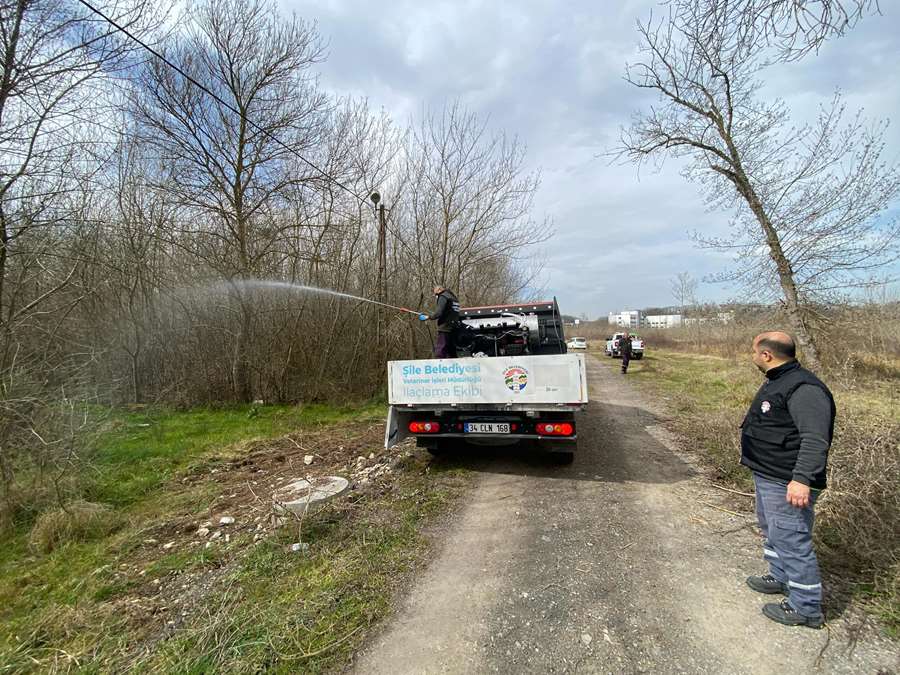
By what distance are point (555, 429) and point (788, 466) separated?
2.52m

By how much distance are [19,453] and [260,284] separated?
8.53 m

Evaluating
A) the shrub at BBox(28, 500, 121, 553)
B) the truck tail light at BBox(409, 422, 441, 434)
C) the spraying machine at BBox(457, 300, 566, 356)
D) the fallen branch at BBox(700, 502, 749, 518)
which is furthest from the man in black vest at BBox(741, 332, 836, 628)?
the shrub at BBox(28, 500, 121, 553)

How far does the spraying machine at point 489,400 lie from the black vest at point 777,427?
1878mm

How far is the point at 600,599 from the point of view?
2656 mm

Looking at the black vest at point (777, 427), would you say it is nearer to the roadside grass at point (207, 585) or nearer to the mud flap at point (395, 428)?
the roadside grass at point (207, 585)

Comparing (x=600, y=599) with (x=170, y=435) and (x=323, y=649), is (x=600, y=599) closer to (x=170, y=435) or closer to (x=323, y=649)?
(x=323, y=649)

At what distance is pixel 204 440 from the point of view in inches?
304

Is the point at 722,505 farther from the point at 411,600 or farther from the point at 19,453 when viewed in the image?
the point at 19,453

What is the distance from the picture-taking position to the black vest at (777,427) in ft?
8.00

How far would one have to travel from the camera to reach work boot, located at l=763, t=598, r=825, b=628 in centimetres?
231

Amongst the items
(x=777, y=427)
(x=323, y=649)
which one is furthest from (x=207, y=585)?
(x=777, y=427)

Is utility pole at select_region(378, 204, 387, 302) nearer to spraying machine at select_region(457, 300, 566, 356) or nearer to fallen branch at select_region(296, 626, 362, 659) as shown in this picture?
spraying machine at select_region(457, 300, 566, 356)

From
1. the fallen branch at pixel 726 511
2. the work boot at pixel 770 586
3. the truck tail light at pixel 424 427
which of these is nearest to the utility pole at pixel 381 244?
the truck tail light at pixel 424 427

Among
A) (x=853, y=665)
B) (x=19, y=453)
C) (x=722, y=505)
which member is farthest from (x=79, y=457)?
(x=722, y=505)
